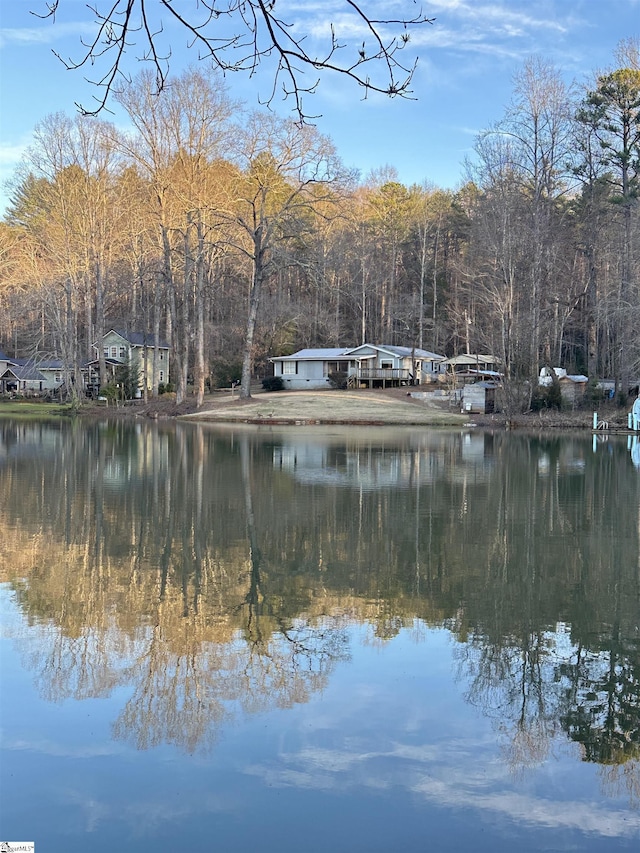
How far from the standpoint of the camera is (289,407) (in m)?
51.8

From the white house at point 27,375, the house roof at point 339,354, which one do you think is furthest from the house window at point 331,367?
the white house at point 27,375

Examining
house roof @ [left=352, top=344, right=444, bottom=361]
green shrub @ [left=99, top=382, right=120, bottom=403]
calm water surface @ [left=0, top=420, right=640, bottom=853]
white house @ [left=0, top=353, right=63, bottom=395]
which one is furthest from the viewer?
white house @ [left=0, top=353, right=63, bottom=395]

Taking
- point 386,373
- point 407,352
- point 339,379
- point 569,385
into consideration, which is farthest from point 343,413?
point 407,352

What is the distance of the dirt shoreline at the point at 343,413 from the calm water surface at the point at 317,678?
2995 centimetres

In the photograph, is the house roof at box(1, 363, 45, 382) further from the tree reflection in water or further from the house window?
the tree reflection in water

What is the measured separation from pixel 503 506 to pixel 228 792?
1177cm

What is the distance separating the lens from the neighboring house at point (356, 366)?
65.7m

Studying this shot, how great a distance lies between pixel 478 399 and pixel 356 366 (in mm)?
18162

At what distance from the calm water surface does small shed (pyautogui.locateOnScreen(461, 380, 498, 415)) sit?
35.4 metres

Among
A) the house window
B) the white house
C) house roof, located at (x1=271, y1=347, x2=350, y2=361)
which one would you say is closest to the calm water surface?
A: house roof, located at (x1=271, y1=347, x2=350, y2=361)

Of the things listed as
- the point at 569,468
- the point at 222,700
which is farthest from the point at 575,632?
the point at 569,468

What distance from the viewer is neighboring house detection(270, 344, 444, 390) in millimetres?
65688

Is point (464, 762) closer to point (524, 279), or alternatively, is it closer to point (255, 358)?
point (524, 279)

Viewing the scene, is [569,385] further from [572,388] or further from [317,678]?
[317,678]
